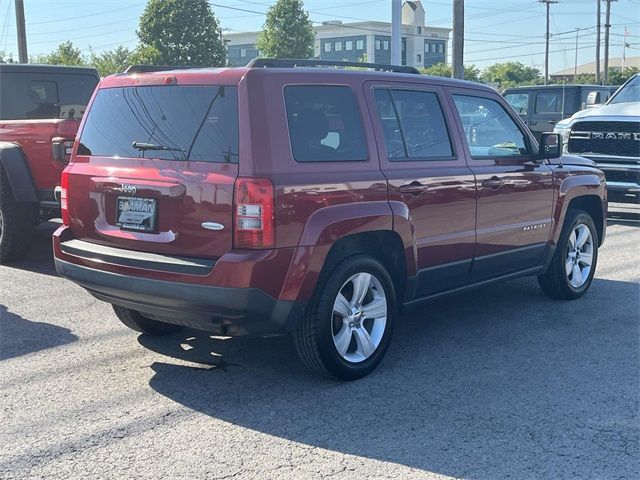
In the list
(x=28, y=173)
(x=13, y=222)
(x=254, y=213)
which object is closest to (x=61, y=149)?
(x=28, y=173)

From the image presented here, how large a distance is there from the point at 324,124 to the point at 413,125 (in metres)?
0.90

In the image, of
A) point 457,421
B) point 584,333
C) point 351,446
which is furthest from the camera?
point 584,333

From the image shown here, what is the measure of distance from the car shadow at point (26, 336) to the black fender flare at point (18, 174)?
1.94m

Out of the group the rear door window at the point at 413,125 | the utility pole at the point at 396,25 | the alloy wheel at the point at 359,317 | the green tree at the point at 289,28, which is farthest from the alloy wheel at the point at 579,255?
the green tree at the point at 289,28

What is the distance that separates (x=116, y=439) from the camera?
12.8 feet

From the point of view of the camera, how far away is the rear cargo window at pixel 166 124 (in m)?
4.25

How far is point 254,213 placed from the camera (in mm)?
4086

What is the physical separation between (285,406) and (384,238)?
1.31 meters

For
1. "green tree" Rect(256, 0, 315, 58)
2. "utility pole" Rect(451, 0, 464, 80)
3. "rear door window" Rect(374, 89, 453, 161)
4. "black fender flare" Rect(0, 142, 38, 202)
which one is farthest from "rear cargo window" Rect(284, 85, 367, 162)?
"green tree" Rect(256, 0, 315, 58)

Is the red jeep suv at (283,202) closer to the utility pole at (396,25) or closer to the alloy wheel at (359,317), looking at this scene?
the alloy wheel at (359,317)

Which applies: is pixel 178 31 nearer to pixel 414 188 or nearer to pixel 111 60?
pixel 111 60

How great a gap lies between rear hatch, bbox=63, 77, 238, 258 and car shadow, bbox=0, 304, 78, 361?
114 centimetres

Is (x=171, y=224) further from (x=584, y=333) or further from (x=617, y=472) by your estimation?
(x=584, y=333)

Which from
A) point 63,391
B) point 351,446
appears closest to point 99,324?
point 63,391
